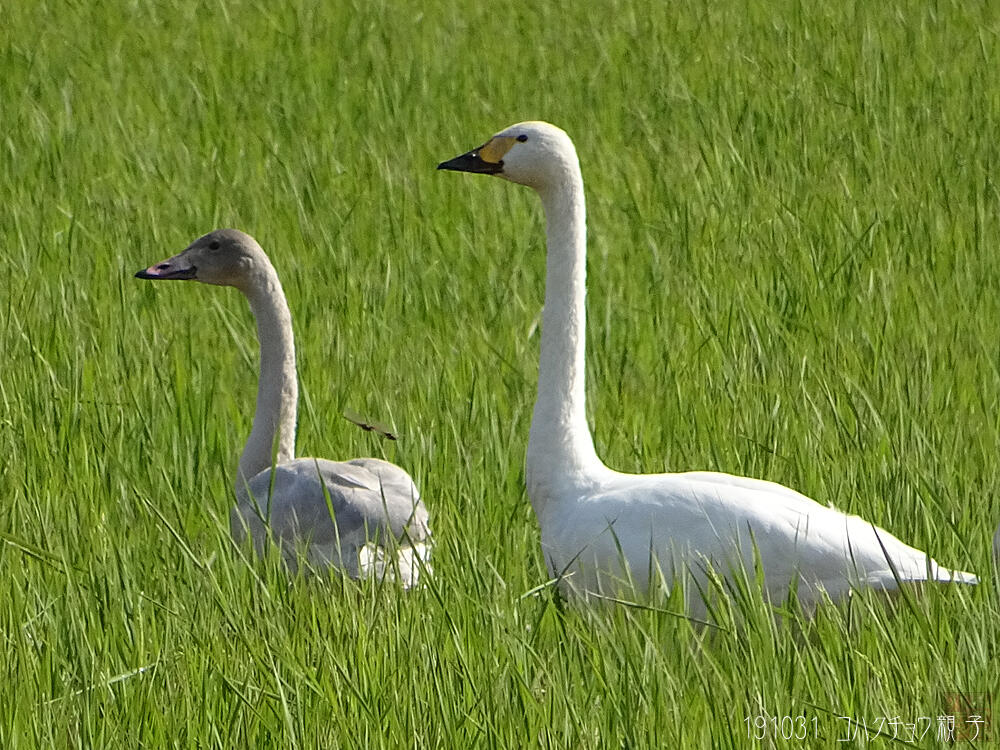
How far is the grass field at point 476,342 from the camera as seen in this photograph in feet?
10.4

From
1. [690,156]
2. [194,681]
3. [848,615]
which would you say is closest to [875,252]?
[690,156]

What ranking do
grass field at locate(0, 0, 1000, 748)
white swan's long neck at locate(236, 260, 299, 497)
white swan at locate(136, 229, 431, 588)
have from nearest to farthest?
grass field at locate(0, 0, 1000, 748) < white swan at locate(136, 229, 431, 588) < white swan's long neck at locate(236, 260, 299, 497)

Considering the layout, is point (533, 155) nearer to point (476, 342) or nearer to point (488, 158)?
point (488, 158)

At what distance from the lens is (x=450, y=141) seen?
851cm

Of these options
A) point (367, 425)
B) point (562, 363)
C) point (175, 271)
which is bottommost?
point (367, 425)

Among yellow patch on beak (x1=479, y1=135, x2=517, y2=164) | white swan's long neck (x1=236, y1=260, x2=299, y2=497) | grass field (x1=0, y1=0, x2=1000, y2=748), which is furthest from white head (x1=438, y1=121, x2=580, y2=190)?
white swan's long neck (x1=236, y1=260, x2=299, y2=497)

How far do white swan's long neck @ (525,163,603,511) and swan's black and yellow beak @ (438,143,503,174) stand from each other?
15 centimetres

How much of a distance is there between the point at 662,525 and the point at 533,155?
1105 mm

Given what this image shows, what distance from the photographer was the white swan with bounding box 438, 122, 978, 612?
354 cm

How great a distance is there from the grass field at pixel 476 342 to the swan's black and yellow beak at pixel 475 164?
0.75m

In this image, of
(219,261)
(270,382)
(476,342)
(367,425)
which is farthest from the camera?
(476,342)

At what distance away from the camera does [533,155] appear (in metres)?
4.22

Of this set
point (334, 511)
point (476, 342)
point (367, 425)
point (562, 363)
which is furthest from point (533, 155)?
point (476, 342)

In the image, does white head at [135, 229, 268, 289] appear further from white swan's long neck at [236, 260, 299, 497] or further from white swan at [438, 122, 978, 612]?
white swan at [438, 122, 978, 612]
